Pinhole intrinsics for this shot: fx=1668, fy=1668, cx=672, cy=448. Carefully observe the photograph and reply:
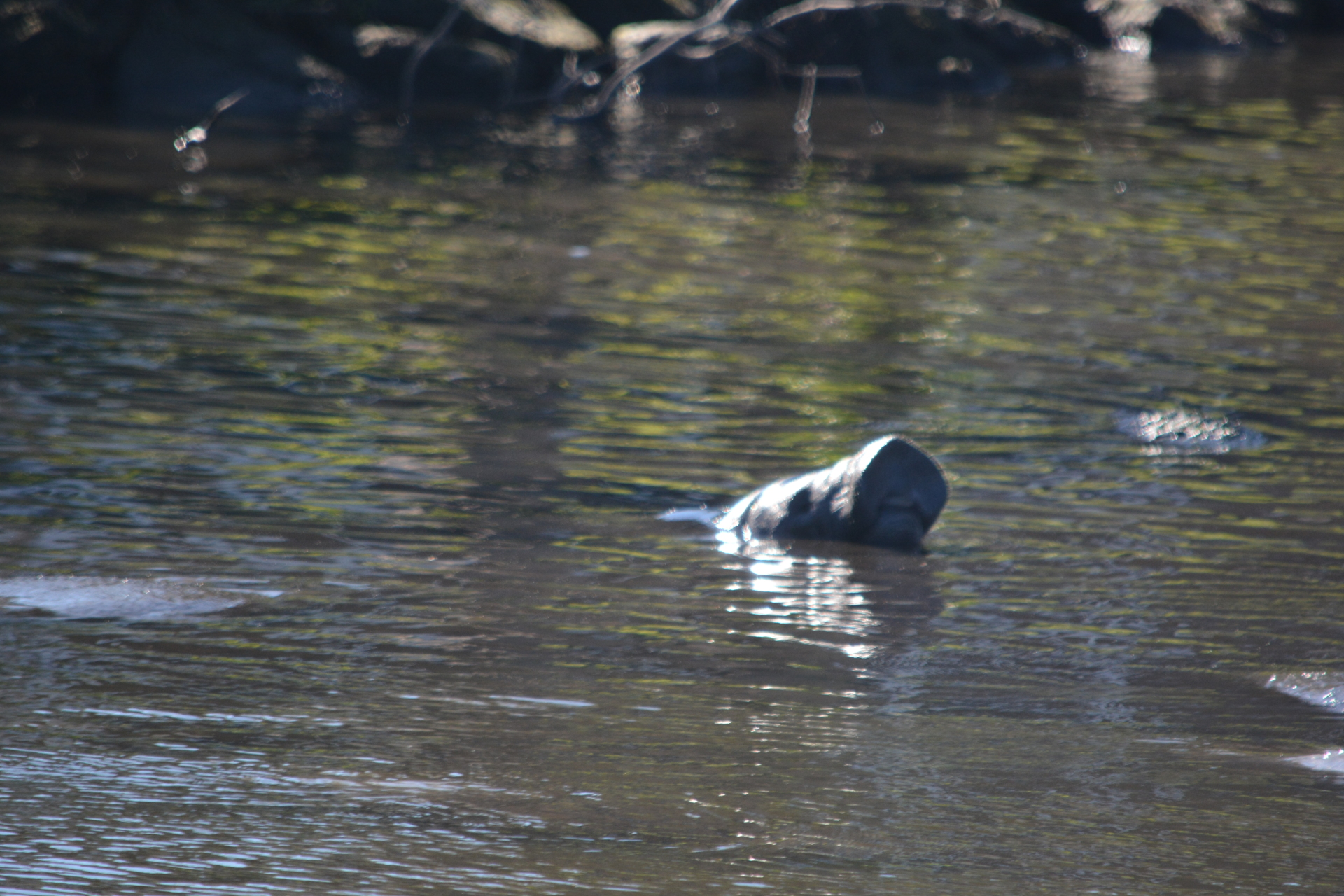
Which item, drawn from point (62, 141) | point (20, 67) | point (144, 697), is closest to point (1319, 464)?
point (144, 697)

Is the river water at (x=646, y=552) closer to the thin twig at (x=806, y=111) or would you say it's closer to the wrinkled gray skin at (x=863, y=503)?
the wrinkled gray skin at (x=863, y=503)

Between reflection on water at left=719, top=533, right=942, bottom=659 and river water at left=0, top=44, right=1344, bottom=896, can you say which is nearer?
river water at left=0, top=44, right=1344, bottom=896

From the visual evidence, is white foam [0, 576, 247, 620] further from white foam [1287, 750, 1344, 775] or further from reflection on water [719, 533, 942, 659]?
white foam [1287, 750, 1344, 775]

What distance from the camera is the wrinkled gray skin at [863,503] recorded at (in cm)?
523

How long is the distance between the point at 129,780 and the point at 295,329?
4.53 meters

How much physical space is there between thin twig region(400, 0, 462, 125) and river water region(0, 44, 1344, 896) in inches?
113

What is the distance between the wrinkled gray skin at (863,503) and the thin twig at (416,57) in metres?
9.12

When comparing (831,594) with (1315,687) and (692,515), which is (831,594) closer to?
(692,515)

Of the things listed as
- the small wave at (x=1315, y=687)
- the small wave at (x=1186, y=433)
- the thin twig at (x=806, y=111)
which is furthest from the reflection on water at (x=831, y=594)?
the thin twig at (x=806, y=111)

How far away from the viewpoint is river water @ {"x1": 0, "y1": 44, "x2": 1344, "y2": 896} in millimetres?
3262

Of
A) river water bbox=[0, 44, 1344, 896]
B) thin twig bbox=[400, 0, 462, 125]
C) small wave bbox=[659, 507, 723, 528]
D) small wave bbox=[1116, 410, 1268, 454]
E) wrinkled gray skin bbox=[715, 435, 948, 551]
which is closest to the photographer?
river water bbox=[0, 44, 1344, 896]

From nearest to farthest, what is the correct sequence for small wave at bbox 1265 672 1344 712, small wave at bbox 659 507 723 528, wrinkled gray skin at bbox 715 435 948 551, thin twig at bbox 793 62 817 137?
small wave at bbox 1265 672 1344 712 → wrinkled gray skin at bbox 715 435 948 551 → small wave at bbox 659 507 723 528 → thin twig at bbox 793 62 817 137

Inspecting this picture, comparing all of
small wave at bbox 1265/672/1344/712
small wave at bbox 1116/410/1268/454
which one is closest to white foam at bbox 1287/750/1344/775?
small wave at bbox 1265/672/1344/712

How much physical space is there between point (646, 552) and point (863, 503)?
71cm
